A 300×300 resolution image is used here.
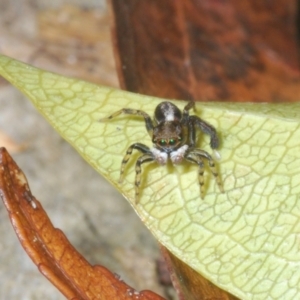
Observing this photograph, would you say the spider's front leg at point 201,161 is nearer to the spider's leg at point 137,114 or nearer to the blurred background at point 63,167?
the spider's leg at point 137,114

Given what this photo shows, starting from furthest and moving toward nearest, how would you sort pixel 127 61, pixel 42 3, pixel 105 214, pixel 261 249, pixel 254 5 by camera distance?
pixel 42 3
pixel 254 5
pixel 105 214
pixel 127 61
pixel 261 249

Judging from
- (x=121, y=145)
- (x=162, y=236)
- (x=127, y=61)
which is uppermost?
(x=127, y=61)

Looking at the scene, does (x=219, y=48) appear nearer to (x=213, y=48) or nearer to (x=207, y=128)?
(x=213, y=48)

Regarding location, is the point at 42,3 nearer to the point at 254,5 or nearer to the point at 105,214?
the point at 254,5

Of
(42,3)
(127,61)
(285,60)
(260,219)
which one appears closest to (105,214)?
(127,61)

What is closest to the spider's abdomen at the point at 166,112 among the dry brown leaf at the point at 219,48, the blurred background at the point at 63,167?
the dry brown leaf at the point at 219,48

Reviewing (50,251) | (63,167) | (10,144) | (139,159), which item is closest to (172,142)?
(139,159)

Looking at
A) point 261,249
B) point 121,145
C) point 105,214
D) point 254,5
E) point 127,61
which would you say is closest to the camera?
point 261,249

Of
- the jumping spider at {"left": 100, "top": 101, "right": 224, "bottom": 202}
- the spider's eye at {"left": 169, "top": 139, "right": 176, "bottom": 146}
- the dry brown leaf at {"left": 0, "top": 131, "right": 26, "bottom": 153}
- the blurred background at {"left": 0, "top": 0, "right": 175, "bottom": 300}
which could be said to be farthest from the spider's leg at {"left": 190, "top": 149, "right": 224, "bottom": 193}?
the dry brown leaf at {"left": 0, "top": 131, "right": 26, "bottom": 153}
